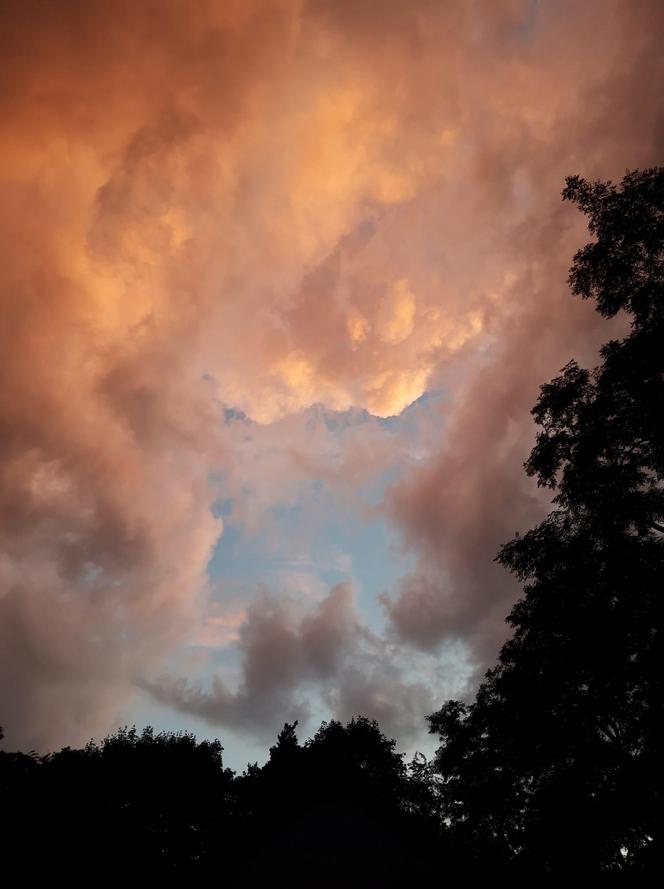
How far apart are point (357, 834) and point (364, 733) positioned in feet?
185

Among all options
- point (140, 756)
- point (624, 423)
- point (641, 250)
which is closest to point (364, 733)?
point (140, 756)

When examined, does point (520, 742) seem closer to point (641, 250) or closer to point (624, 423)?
point (624, 423)

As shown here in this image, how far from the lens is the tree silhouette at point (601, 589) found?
37.2 ft

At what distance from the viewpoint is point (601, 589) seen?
1273 cm

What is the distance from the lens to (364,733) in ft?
193

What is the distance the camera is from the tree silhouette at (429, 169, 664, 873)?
11.4 m

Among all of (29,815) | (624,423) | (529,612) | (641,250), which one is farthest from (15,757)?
(641,250)

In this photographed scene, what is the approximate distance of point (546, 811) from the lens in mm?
13930

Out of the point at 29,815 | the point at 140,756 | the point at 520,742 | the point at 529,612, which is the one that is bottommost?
the point at 520,742

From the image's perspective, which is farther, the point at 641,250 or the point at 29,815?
the point at 29,815


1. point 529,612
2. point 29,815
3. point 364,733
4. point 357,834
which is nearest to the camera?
point 357,834

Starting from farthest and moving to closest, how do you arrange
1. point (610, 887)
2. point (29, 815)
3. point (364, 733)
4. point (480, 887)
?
point (364, 733)
point (29, 815)
point (610, 887)
point (480, 887)

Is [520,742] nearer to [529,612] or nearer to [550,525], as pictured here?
[529,612]

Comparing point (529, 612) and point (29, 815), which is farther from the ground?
point (29, 815)
